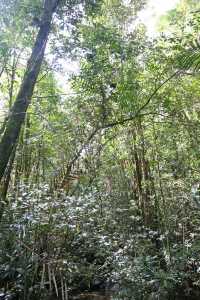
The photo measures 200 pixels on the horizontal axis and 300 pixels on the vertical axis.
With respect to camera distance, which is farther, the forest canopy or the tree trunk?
the forest canopy

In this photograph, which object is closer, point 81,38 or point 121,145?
point 81,38

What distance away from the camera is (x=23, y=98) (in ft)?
14.8

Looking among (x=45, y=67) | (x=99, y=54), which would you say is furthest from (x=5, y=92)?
(x=99, y=54)

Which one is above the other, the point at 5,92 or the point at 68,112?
the point at 5,92

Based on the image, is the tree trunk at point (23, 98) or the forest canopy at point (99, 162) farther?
the forest canopy at point (99, 162)

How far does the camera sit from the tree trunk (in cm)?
434

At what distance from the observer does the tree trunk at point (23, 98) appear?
4.34 m

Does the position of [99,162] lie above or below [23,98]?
below

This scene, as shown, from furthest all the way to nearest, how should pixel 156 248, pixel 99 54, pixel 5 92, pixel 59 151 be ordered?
pixel 5 92 < pixel 59 151 < pixel 99 54 < pixel 156 248

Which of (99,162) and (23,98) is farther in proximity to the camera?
(99,162)

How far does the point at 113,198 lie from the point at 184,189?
1.66 m

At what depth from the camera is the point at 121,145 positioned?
7.15 meters

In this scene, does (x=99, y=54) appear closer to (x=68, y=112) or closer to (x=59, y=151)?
(x=68, y=112)

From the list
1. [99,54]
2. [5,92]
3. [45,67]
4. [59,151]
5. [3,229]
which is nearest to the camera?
[3,229]
